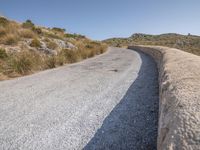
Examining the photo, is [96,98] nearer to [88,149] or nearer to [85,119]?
[85,119]

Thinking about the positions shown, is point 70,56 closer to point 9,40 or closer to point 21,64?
point 9,40

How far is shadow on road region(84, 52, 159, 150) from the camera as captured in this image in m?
2.66

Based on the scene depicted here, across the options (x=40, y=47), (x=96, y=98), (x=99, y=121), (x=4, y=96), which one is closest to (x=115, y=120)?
(x=99, y=121)

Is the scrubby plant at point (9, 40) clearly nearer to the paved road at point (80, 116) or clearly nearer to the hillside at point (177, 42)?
the paved road at point (80, 116)

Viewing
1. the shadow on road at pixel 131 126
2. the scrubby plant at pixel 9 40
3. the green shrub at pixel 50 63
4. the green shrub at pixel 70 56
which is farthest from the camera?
the green shrub at pixel 70 56

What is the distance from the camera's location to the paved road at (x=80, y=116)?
2.78 m

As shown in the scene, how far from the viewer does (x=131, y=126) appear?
314 centimetres

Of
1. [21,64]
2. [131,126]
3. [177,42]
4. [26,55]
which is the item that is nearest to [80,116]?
[131,126]

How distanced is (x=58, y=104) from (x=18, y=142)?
1.53m

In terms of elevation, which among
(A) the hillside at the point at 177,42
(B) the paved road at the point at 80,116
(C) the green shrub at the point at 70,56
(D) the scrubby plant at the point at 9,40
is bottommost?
(A) the hillside at the point at 177,42

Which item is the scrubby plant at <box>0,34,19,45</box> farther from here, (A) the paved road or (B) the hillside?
(B) the hillside

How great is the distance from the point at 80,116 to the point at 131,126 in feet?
3.11

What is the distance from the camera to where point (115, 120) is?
340 centimetres

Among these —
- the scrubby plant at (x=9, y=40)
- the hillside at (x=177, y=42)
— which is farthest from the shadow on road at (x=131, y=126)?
the hillside at (x=177, y=42)
